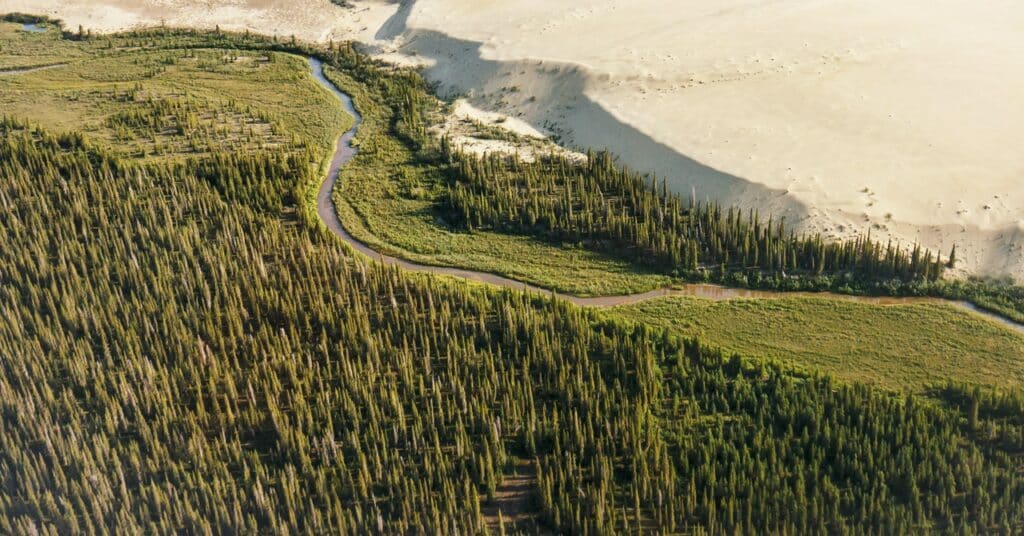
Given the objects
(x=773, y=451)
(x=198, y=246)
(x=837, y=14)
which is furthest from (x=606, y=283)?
(x=837, y=14)

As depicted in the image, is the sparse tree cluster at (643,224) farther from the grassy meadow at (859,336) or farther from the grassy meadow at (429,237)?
the grassy meadow at (859,336)

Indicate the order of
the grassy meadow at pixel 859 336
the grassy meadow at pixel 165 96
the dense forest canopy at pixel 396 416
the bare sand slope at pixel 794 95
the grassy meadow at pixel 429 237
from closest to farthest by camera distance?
1. the dense forest canopy at pixel 396 416
2. the grassy meadow at pixel 859 336
3. the grassy meadow at pixel 429 237
4. the bare sand slope at pixel 794 95
5. the grassy meadow at pixel 165 96

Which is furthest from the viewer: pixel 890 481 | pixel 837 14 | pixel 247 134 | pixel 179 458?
pixel 837 14

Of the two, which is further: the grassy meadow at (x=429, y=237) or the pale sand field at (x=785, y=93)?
the pale sand field at (x=785, y=93)

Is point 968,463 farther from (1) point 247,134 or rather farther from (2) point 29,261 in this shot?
(1) point 247,134

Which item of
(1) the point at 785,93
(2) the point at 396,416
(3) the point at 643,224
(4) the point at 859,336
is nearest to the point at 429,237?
(3) the point at 643,224

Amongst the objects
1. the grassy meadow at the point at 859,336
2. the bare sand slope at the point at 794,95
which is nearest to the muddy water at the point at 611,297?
the grassy meadow at the point at 859,336
